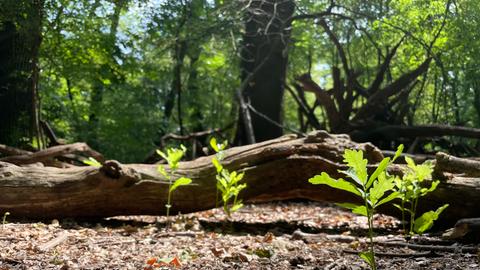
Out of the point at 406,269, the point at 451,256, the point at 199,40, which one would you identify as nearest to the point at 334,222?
the point at 451,256

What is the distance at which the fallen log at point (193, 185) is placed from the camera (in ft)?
14.9

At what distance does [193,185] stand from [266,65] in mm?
5147

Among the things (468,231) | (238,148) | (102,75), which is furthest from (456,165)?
(102,75)

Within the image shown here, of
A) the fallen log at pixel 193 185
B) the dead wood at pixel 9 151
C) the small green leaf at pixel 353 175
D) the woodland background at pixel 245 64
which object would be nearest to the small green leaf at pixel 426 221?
the fallen log at pixel 193 185

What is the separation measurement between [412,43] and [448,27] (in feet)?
3.34

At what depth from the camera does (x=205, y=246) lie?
3562 mm

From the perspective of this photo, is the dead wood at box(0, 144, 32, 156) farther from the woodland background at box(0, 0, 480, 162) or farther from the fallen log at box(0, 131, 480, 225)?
the fallen log at box(0, 131, 480, 225)

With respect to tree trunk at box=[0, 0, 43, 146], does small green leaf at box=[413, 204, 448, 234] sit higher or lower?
lower

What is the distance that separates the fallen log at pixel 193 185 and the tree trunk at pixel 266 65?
13.2ft

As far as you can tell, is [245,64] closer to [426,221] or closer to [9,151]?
[9,151]

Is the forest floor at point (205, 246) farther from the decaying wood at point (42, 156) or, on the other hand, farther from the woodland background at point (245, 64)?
the woodland background at point (245, 64)

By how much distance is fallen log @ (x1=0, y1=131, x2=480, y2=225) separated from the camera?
455 centimetres

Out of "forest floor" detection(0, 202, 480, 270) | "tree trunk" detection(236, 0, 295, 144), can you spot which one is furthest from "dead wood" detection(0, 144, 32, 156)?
"tree trunk" detection(236, 0, 295, 144)

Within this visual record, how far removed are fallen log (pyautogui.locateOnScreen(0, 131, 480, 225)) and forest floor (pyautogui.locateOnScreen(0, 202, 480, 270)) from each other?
0.57ft
